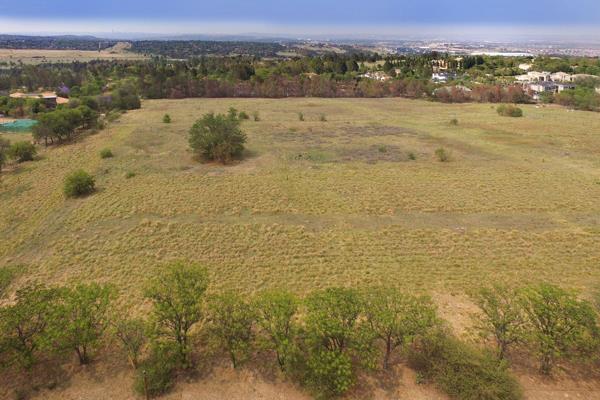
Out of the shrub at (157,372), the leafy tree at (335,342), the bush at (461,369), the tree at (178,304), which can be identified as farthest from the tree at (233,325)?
the bush at (461,369)

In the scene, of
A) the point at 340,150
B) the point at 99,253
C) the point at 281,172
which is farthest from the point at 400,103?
the point at 99,253

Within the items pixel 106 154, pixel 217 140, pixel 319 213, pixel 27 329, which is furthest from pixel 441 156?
pixel 27 329

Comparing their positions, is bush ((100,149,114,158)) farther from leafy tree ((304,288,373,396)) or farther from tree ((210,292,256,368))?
leafy tree ((304,288,373,396))

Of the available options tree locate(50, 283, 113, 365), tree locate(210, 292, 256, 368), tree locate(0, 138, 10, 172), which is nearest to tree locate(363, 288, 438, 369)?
tree locate(210, 292, 256, 368)

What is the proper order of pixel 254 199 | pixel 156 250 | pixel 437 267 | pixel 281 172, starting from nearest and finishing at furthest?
pixel 437 267, pixel 156 250, pixel 254 199, pixel 281 172

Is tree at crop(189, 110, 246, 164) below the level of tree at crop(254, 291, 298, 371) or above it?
above

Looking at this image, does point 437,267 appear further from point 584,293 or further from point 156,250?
point 156,250

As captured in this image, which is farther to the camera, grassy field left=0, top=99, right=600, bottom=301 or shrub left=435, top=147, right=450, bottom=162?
shrub left=435, top=147, right=450, bottom=162
